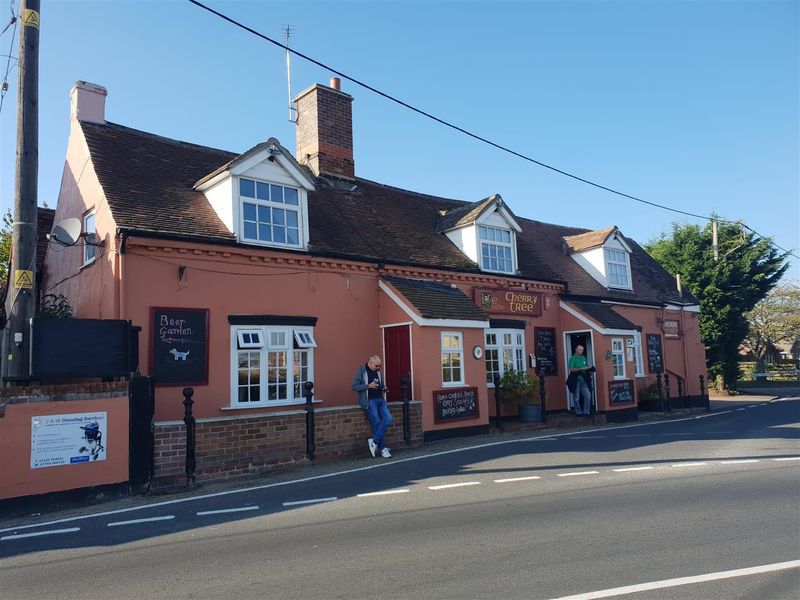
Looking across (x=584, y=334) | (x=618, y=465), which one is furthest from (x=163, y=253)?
(x=584, y=334)

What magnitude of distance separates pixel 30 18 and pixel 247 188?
15.5 feet

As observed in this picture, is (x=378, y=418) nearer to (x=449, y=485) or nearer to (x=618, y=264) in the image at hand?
(x=449, y=485)

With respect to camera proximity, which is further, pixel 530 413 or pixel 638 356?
pixel 638 356

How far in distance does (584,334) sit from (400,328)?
7.44 meters

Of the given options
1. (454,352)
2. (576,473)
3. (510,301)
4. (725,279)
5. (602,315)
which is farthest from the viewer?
(725,279)

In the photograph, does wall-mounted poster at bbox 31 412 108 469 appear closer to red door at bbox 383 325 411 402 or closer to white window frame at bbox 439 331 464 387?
red door at bbox 383 325 411 402

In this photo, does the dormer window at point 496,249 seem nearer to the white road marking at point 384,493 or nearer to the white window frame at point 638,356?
the white window frame at point 638,356

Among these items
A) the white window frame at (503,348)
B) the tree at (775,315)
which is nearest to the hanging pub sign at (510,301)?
the white window frame at (503,348)

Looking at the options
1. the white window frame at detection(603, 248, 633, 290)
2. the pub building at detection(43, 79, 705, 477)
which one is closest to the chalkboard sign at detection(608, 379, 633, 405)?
the pub building at detection(43, 79, 705, 477)

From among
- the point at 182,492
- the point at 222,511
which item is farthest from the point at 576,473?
the point at 182,492

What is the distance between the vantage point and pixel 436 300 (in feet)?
46.0

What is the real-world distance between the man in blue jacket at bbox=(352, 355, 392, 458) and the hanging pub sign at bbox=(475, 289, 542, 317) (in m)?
5.87

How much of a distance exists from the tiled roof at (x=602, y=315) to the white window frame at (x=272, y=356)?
9.23 meters

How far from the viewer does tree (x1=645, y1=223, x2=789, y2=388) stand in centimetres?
2895
